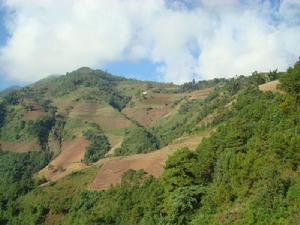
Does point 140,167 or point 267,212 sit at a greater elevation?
point 140,167

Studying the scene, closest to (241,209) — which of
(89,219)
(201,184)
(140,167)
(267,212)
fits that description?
(267,212)

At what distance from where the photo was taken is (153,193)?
88312 millimetres

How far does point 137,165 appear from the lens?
138 m

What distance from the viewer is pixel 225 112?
146 meters

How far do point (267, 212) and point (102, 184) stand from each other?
83720 mm

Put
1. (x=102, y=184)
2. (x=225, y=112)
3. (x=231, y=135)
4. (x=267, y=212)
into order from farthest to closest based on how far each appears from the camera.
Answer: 1. (x=225, y=112)
2. (x=102, y=184)
3. (x=231, y=135)
4. (x=267, y=212)

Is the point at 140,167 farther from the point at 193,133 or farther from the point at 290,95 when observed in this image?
the point at 290,95

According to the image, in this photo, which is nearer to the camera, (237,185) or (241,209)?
(241,209)

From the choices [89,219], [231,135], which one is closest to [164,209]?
[231,135]

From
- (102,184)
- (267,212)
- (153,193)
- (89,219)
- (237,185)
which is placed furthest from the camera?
(102,184)

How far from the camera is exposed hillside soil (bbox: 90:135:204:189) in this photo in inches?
5163

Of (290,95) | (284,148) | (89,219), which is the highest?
(290,95)

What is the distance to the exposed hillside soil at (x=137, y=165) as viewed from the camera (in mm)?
131150

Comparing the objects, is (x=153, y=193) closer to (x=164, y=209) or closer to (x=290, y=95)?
(x=164, y=209)
